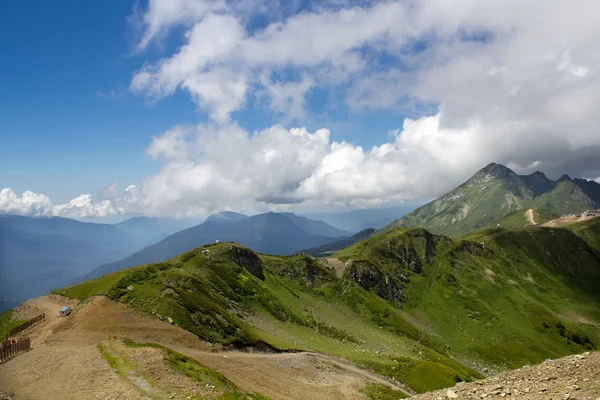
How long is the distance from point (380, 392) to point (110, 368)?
140 ft

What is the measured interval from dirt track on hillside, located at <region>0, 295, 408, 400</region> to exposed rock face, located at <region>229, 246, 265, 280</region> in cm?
6505

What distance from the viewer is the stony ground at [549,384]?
21562 mm

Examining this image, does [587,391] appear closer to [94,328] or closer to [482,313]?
[94,328]

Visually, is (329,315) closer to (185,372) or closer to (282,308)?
(282,308)

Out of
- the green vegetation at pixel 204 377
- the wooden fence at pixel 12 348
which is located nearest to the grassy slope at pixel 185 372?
the green vegetation at pixel 204 377

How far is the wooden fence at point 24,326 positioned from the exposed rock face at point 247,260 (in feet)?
233

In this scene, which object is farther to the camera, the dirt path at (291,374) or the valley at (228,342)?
the dirt path at (291,374)

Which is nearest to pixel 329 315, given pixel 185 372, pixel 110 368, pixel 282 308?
pixel 282 308

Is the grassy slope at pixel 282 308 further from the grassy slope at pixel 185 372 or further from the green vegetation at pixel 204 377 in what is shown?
the green vegetation at pixel 204 377

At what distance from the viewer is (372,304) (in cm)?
16300

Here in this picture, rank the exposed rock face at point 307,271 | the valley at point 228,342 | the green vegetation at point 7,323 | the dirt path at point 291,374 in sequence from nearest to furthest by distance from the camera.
A: the valley at point 228,342, the dirt path at point 291,374, the green vegetation at point 7,323, the exposed rock face at point 307,271

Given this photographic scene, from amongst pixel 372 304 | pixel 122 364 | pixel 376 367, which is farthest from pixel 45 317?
pixel 372 304

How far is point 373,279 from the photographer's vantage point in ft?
618

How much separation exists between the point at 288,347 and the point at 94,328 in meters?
38.0
